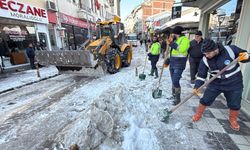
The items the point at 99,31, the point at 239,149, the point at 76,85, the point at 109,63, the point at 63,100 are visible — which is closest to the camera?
the point at 239,149

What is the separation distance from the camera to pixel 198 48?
445cm

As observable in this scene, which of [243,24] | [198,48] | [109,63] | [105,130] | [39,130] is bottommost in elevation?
[39,130]

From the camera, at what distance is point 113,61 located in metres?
7.00

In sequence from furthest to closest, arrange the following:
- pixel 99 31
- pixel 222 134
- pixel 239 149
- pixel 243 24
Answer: pixel 99 31
pixel 243 24
pixel 222 134
pixel 239 149

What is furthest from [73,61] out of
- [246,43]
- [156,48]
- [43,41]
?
[43,41]

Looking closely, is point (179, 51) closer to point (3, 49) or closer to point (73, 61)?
point (73, 61)

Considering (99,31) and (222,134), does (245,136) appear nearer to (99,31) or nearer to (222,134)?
(222,134)

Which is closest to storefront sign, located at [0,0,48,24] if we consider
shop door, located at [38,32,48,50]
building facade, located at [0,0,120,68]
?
building facade, located at [0,0,120,68]

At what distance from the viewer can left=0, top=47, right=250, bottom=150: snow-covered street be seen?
226cm

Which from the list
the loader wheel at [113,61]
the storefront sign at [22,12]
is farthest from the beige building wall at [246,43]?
the storefront sign at [22,12]

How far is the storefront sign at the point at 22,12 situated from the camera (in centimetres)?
762

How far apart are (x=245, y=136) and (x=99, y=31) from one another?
733 cm

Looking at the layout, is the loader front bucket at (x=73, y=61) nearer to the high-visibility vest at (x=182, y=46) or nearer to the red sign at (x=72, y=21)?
the high-visibility vest at (x=182, y=46)

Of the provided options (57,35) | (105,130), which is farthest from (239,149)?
(57,35)
